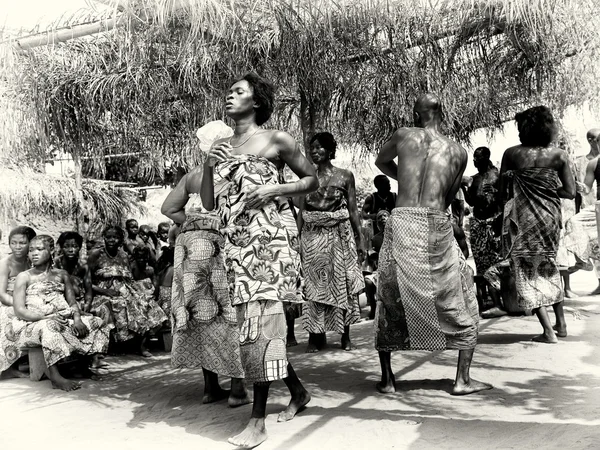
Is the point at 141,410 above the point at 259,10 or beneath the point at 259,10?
beneath

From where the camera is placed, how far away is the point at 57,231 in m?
17.6

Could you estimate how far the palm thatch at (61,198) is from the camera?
1268cm

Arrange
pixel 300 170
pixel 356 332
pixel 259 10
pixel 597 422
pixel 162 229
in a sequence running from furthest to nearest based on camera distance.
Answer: pixel 162 229
pixel 356 332
pixel 259 10
pixel 300 170
pixel 597 422

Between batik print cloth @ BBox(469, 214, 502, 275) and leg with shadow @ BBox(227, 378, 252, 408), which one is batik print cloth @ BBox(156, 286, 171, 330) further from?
batik print cloth @ BBox(469, 214, 502, 275)

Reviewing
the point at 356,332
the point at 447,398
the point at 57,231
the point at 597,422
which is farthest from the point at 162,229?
the point at 597,422

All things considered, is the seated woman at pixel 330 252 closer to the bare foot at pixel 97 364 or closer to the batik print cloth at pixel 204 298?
the batik print cloth at pixel 204 298

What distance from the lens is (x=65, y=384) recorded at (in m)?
5.18

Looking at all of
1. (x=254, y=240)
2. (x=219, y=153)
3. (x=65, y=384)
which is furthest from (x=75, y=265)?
(x=254, y=240)

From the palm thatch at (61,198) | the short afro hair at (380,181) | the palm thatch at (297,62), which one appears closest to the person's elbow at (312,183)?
the palm thatch at (297,62)

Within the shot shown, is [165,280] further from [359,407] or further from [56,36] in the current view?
[359,407]

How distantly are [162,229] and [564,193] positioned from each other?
783 centimetres

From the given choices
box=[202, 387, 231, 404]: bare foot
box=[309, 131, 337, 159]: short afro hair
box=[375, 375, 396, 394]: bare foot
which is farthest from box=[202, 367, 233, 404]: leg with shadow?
box=[309, 131, 337, 159]: short afro hair

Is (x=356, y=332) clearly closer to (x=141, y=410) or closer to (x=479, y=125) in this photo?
(x=141, y=410)

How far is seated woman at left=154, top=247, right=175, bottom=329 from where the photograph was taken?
7129 mm
